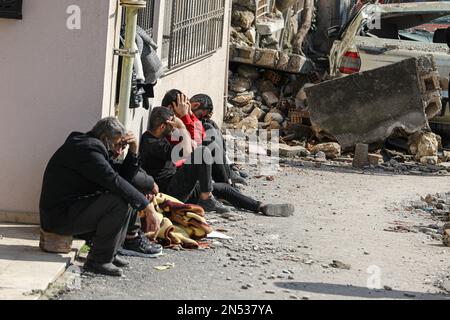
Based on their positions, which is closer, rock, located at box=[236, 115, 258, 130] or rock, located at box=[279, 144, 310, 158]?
rock, located at box=[279, 144, 310, 158]

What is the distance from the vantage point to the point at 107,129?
8.09 m

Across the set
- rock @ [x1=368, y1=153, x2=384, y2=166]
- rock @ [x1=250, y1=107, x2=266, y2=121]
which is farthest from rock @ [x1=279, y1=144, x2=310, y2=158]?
rock @ [x1=250, y1=107, x2=266, y2=121]

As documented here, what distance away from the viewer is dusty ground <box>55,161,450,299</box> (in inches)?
308

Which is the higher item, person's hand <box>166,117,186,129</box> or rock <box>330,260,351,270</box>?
person's hand <box>166,117,186,129</box>

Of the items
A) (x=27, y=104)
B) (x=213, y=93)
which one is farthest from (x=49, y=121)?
(x=213, y=93)

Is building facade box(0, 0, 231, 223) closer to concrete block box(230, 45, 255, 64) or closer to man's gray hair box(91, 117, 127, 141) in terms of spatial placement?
man's gray hair box(91, 117, 127, 141)

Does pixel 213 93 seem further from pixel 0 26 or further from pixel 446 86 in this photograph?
pixel 0 26

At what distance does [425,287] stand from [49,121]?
10.2 ft

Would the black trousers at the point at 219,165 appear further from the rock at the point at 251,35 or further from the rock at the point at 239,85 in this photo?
the rock at the point at 251,35

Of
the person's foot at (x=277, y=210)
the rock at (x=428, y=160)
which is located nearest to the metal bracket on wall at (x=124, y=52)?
the person's foot at (x=277, y=210)

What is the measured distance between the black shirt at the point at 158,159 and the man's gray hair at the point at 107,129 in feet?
5.71

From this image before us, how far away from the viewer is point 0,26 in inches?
347

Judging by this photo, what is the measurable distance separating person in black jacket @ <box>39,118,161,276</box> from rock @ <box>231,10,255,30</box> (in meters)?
9.20

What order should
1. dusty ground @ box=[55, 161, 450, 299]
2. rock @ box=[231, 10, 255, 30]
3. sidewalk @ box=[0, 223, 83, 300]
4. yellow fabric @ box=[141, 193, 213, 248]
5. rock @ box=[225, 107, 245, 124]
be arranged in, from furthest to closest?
rock @ box=[231, 10, 255, 30] → rock @ box=[225, 107, 245, 124] → yellow fabric @ box=[141, 193, 213, 248] → dusty ground @ box=[55, 161, 450, 299] → sidewalk @ box=[0, 223, 83, 300]
